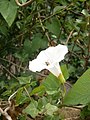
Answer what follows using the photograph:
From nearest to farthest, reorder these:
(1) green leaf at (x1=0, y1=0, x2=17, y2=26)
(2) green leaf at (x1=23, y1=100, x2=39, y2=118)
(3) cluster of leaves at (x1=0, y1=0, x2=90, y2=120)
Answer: (2) green leaf at (x1=23, y1=100, x2=39, y2=118)
(1) green leaf at (x1=0, y1=0, x2=17, y2=26)
(3) cluster of leaves at (x1=0, y1=0, x2=90, y2=120)

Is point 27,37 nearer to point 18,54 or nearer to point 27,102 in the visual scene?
point 18,54

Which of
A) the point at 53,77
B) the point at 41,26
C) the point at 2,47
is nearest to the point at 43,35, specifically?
the point at 41,26

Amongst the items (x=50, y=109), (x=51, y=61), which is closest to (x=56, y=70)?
(x=51, y=61)

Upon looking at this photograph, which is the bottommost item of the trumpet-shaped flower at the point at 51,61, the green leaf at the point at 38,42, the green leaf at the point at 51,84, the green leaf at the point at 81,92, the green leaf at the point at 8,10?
the green leaf at the point at 38,42

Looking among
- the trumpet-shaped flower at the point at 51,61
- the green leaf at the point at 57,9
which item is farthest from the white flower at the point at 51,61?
the green leaf at the point at 57,9

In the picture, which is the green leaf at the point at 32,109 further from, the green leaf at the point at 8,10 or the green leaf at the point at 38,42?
the green leaf at the point at 38,42

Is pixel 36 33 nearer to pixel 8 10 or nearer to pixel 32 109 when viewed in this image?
pixel 8 10

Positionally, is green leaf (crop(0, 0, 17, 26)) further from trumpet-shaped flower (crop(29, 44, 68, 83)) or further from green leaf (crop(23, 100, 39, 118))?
green leaf (crop(23, 100, 39, 118))

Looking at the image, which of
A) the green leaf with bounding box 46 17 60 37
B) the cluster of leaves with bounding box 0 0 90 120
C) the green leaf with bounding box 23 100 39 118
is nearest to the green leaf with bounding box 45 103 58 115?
the green leaf with bounding box 23 100 39 118

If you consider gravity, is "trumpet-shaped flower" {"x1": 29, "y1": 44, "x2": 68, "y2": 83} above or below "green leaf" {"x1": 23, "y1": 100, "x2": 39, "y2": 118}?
above
